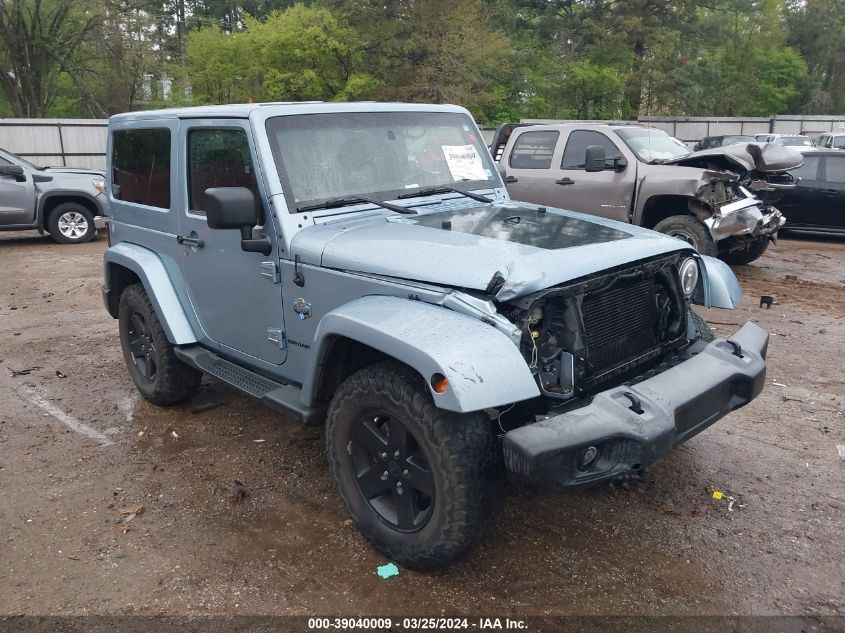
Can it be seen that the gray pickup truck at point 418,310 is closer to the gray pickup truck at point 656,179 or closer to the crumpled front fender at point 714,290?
the crumpled front fender at point 714,290

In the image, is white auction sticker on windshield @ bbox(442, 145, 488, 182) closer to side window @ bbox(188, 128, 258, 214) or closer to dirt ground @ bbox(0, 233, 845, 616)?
side window @ bbox(188, 128, 258, 214)

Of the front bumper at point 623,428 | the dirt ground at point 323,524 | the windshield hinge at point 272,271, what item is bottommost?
the dirt ground at point 323,524

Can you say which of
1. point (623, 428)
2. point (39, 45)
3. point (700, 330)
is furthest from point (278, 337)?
point (39, 45)

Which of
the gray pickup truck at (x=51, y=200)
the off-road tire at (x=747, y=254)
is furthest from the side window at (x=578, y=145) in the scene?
the gray pickup truck at (x=51, y=200)

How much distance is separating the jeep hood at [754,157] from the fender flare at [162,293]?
6.72 metres

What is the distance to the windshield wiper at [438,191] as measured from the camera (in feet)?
13.4

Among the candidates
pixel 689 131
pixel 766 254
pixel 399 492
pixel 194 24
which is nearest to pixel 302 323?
pixel 399 492

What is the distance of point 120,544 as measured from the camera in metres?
3.47

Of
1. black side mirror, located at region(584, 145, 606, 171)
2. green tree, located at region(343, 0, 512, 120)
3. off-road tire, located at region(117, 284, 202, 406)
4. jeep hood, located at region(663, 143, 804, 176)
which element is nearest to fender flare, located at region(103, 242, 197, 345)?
off-road tire, located at region(117, 284, 202, 406)

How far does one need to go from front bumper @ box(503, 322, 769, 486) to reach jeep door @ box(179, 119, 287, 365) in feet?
5.59

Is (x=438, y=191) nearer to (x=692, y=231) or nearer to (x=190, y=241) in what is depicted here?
(x=190, y=241)

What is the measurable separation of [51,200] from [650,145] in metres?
9.79

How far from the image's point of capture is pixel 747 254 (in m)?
9.80

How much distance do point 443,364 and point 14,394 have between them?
4322 mm
